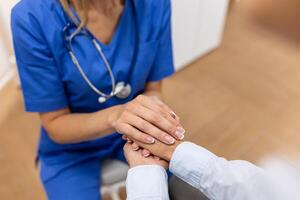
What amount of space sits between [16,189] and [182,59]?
3.39 ft

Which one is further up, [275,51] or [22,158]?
[275,51]

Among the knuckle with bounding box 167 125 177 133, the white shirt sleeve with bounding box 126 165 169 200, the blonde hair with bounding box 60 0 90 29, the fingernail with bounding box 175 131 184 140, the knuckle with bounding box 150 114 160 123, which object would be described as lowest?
the white shirt sleeve with bounding box 126 165 169 200

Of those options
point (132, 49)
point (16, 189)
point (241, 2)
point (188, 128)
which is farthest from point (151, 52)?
point (241, 2)

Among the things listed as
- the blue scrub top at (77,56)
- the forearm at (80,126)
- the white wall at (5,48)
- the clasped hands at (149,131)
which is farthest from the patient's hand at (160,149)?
the white wall at (5,48)

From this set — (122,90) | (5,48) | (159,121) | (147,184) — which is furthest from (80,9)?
(5,48)

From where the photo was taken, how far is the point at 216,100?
1858 millimetres

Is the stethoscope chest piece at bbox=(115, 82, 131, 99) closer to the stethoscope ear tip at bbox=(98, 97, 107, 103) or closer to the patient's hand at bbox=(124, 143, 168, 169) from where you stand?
the stethoscope ear tip at bbox=(98, 97, 107, 103)

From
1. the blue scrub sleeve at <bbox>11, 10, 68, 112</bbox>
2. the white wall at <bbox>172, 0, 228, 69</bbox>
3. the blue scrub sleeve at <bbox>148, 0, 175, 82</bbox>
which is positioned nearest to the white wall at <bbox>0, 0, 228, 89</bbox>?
the white wall at <bbox>172, 0, 228, 69</bbox>

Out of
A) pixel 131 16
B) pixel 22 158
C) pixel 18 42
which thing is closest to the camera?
pixel 18 42

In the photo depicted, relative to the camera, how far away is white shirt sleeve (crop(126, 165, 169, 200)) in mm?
746

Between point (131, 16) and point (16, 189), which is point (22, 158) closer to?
point (16, 189)

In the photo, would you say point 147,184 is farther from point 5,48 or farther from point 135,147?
point 5,48

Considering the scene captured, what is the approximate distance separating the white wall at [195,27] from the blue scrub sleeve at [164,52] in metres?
0.58

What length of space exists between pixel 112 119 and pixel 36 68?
23 cm
